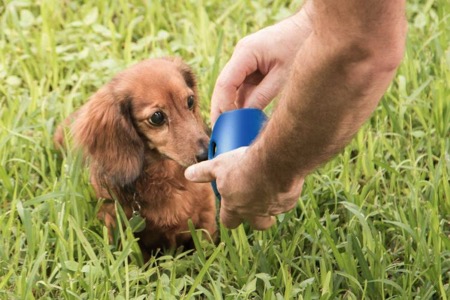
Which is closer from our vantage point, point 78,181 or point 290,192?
point 290,192

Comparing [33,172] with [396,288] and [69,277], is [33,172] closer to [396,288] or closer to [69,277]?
[69,277]

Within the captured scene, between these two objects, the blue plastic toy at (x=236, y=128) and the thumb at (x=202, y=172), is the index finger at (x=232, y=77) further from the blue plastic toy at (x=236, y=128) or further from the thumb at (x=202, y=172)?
the thumb at (x=202, y=172)

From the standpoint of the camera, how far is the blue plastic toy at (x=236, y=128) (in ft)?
7.49

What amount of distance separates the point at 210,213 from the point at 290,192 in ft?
3.02

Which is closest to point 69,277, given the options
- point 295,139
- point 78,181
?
point 78,181

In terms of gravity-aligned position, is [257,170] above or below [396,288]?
above

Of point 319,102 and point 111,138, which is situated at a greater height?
point 319,102

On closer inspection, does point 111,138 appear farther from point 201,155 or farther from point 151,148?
point 201,155

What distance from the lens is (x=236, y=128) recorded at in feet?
7.51

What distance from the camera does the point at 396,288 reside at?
7.71 feet

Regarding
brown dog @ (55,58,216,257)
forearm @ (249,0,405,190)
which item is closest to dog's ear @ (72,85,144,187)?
brown dog @ (55,58,216,257)

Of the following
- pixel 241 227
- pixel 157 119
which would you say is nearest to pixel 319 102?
pixel 241 227

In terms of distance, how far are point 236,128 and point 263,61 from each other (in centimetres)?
29

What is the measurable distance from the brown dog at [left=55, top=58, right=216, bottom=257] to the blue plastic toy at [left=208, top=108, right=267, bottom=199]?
0.34 meters
